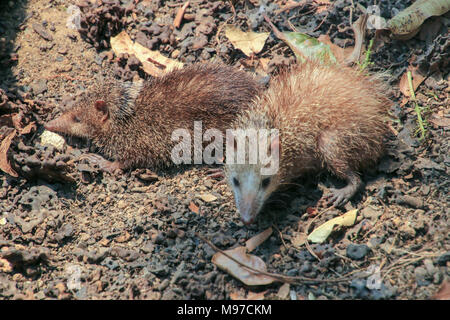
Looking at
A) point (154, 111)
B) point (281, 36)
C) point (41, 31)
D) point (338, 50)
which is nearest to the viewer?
point (154, 111)

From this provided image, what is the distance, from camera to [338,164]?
465 centimetres

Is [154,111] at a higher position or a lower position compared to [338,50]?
lower

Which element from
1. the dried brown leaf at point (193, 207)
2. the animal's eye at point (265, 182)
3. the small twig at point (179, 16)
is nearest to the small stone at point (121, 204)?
the dried brown leaf at point (193, 207)

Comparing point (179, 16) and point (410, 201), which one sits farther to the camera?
point (179, 16)

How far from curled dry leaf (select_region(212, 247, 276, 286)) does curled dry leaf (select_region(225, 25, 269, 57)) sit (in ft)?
9.02

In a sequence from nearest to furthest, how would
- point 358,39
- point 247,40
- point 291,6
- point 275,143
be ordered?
point 275,143 → point 358,39 → point 247,40 → point 291,6

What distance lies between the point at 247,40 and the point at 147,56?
1297 mm

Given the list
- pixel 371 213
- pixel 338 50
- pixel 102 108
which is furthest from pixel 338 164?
pixel 102 108

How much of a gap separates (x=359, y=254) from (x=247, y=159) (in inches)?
52.8

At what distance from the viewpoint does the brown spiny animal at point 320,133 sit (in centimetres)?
459

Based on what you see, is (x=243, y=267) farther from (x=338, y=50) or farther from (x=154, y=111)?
(x=338, y=50)

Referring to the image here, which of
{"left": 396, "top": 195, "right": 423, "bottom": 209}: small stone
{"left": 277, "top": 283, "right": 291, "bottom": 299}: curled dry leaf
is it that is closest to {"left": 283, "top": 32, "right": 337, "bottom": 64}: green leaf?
{"left": 396, "top": 195, "right": 423, "bottom": 209}: small stone

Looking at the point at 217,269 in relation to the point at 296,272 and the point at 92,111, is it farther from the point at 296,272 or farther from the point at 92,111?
the point at 92,111

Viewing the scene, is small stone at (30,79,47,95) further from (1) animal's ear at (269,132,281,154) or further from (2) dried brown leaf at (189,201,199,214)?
(1) animal's ear at (269,132,281,154)
